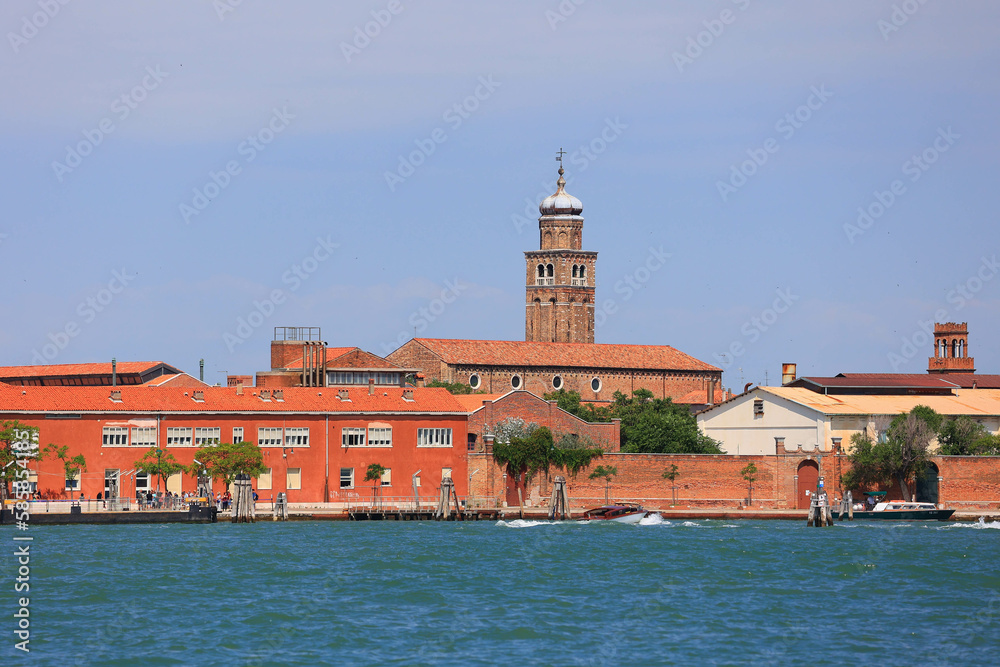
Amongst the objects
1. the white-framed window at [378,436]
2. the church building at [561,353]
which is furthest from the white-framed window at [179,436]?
the church building at [561,353]

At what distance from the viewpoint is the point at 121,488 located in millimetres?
62250

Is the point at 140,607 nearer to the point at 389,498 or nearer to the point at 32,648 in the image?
the point at 32,648

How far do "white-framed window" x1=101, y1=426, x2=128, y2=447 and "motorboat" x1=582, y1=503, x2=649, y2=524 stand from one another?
18.1 meters

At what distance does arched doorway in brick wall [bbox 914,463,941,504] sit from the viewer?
69.1 m

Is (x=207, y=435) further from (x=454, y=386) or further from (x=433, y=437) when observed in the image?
(x=454, y=386)

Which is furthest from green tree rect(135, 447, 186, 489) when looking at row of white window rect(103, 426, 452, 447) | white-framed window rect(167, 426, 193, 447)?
white-framed window rect(167, 426, 193, 447)

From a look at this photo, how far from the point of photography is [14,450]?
2350 inches

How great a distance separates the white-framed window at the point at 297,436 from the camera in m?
65.2

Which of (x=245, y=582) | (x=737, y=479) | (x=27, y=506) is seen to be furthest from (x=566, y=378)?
(x=245, y=582)

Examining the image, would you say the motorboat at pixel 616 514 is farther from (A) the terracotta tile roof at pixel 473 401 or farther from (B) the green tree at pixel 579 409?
(B) the green tree at pixel 579 409

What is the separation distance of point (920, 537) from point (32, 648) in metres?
34.2

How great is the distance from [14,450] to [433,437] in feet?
55.1

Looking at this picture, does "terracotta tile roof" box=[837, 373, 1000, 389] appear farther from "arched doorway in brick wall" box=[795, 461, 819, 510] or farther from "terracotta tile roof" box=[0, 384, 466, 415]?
"terracotta tile roof" box=[0, 384, 466, 415]

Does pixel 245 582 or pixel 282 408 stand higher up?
pixel 282 408
